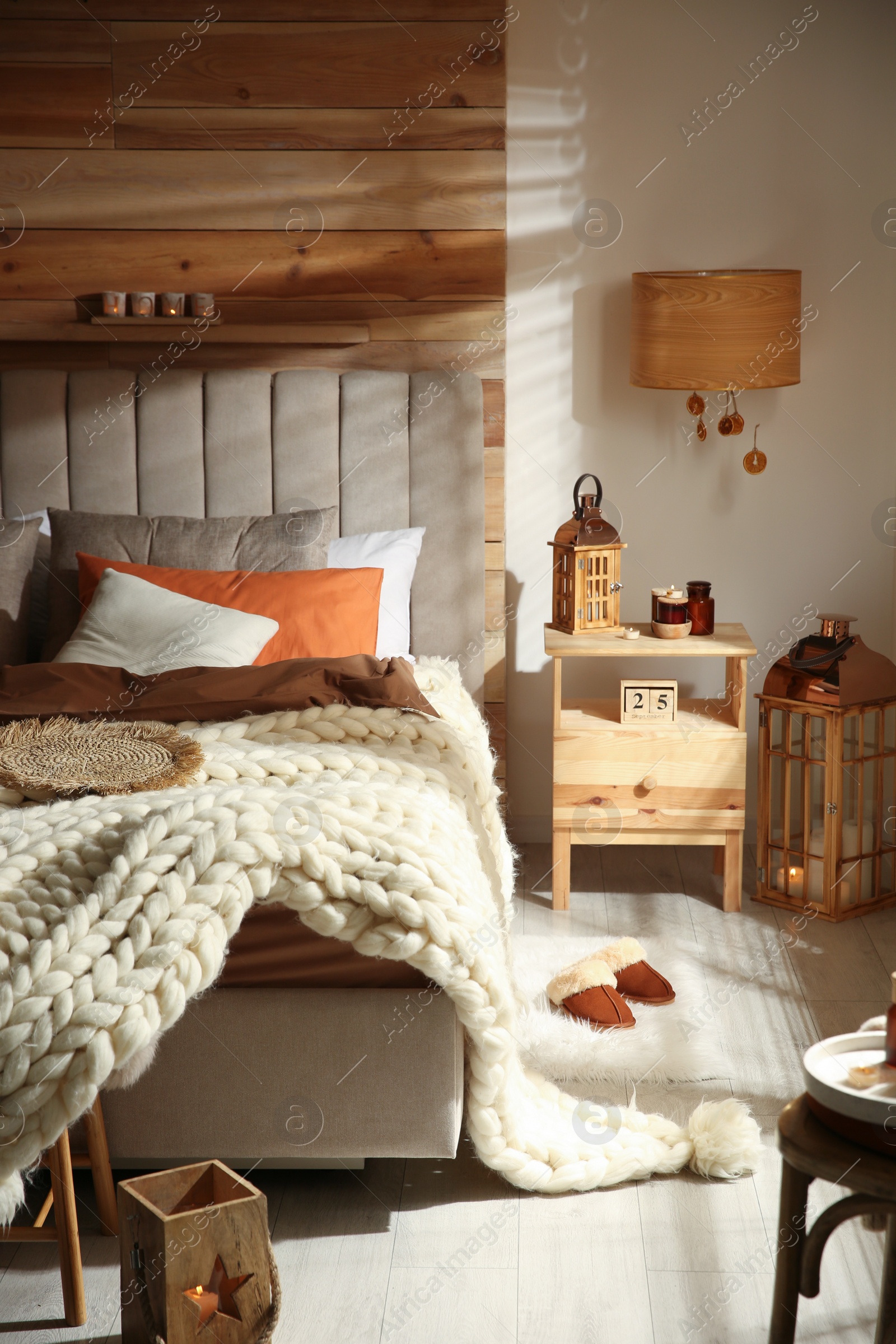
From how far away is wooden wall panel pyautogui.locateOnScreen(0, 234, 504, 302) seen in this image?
319 centimetres

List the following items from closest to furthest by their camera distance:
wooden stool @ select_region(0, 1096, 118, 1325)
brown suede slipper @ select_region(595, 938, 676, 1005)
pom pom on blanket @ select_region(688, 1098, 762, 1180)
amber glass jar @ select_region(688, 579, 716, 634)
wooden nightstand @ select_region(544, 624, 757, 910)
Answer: wooden stool @ select_region(0, 1096, 118, 1325), pom pom on blanket @ select_region(688, 1098, 762, 1180), brown suede slipper @ select_region(595, 938, 676, 1005), wooden nightstand @ select_region(544, 624, 757, 910), amber glass jar @ select_region(688, 579, 716, 634)

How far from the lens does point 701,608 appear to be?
9.89 feet

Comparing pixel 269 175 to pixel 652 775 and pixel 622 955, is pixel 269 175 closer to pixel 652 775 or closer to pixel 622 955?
pixel 652 775

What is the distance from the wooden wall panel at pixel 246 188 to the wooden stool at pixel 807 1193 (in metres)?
2.61

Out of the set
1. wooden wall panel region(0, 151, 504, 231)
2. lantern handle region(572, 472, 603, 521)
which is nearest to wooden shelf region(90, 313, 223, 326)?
wooden wall panel region(0, 151, 504, 231)

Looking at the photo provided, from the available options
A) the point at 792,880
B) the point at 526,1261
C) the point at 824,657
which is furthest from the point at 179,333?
the point at 526,1261

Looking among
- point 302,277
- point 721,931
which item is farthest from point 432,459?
point 721,931

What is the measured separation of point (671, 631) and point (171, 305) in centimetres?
154

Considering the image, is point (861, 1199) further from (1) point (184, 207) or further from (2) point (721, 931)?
(1) point (184, 207)

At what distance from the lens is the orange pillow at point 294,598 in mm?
2688

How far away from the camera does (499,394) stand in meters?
3.26

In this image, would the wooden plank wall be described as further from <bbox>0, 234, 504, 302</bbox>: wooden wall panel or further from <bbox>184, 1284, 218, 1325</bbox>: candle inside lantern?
<bbox>184, 1284, 218, 1325</bbox>: candle inside lantern

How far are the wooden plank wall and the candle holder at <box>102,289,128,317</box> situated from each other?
0.09 meters

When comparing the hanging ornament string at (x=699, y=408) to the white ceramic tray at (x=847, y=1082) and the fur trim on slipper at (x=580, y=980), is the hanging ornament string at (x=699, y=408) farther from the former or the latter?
the white ceramic tray at (x=847, y=1082)
